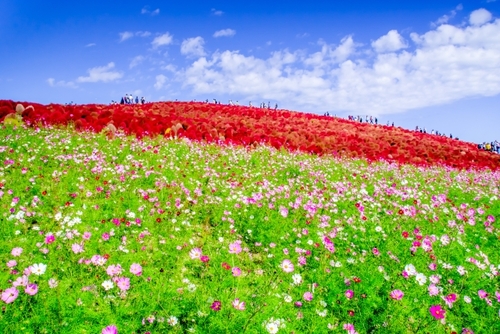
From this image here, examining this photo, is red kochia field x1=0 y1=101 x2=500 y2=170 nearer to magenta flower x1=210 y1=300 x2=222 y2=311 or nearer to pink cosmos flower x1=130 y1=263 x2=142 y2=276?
pink cosmos flower x1=130 y1=263 x2=142 y2=276

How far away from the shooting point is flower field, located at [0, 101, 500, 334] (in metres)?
3.29

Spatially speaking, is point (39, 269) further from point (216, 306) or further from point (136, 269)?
point (216, 306)

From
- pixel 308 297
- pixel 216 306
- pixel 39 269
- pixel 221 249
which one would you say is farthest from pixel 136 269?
pixel 308 297

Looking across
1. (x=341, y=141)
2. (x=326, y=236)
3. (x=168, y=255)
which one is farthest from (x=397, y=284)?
(x=341, y=141)

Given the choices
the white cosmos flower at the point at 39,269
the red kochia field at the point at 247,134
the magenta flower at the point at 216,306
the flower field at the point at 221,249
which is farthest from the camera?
the red kochia field at the point at 247,134

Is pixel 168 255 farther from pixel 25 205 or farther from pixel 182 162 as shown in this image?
pixel 182 162

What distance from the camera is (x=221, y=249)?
15.6 ft

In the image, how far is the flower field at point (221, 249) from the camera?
10.8 feet

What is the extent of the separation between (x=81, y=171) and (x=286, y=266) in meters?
5.23

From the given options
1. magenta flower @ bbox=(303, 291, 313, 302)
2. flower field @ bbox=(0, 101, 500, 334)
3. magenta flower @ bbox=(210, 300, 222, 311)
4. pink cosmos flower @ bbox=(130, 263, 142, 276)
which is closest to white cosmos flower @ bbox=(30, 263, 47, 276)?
flower field @ bbox=(0, 101, 500, 334)

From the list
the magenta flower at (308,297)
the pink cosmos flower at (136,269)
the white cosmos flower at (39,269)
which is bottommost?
the magenta flower at (308,297)

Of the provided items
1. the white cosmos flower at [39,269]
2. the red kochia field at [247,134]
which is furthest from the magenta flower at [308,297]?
the red kochia field at [247,134]

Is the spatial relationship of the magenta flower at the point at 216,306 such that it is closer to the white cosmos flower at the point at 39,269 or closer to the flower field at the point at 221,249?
the flower field at the point at 221,249

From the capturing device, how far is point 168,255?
4492mm
